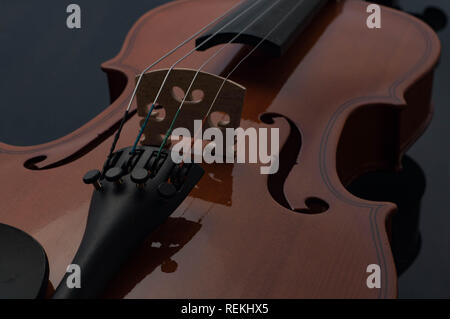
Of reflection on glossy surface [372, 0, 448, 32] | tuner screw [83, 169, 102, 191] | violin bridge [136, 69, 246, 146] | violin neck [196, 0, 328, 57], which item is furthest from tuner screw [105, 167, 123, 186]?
reflection on glossy surface [372, 0, 448, 32]

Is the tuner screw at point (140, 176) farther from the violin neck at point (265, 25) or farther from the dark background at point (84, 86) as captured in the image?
the dark background at point (84, 86)

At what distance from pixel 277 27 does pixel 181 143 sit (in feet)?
1.19

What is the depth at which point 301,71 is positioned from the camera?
1.09m

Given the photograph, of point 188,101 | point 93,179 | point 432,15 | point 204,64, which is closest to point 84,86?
point 204,64

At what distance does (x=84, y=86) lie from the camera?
1.49m

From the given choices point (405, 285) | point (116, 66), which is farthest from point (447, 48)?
point (116, 66)

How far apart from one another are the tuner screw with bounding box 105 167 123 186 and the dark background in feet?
2.17

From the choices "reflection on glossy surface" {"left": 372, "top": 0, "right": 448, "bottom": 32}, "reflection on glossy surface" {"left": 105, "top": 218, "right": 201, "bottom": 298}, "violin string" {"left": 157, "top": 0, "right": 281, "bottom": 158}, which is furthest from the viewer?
"reflection on glossy surface" {"left": 372, "top": 0, "right": 448, "bottom": 32}

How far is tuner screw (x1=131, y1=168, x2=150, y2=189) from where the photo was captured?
0.66 meters

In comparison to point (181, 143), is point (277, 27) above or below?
above

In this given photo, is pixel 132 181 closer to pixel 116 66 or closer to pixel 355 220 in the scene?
pixel 355 220

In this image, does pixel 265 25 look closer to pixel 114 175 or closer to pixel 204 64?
pixel 204 64

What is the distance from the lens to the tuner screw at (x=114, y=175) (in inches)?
26.1

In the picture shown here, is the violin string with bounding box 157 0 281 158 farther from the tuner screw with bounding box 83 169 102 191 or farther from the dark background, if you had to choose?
the dark background
